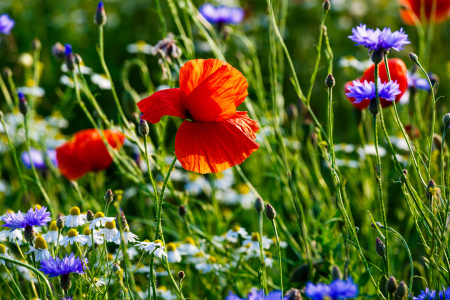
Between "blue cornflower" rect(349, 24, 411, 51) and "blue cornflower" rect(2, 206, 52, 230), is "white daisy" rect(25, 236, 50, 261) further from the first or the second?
"blue cornflower" rect(349, 24, 411, 51)

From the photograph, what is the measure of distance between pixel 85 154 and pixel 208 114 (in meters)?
0.63

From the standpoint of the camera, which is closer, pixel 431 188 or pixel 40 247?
pixel 431 188

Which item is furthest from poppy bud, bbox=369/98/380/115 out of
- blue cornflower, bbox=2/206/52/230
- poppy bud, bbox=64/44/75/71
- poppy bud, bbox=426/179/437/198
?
poppy bud, bbox=64/44/75/71

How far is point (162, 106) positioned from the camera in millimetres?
901

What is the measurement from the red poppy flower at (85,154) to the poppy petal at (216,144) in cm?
56

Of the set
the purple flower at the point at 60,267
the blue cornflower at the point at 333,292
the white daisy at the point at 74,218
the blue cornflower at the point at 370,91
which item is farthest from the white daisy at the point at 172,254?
the blue cornflower at the point at 333,292

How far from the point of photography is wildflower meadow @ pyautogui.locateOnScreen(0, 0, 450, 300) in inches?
35.4

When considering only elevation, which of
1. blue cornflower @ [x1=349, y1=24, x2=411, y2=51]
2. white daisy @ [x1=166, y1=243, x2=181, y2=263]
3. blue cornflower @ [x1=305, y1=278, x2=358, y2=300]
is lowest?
white daisy @ [x1=166, y1=243, x2=181, y2=263]

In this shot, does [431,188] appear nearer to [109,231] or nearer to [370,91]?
[370,91]

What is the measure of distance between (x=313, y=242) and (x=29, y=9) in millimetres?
2799

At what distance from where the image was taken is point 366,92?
33.1 inches

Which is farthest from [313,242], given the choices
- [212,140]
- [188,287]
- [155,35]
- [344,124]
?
[155,35]

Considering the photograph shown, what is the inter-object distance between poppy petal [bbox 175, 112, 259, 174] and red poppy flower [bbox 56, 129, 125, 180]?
22.0 inches

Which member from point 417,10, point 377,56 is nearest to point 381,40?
point 377,56
